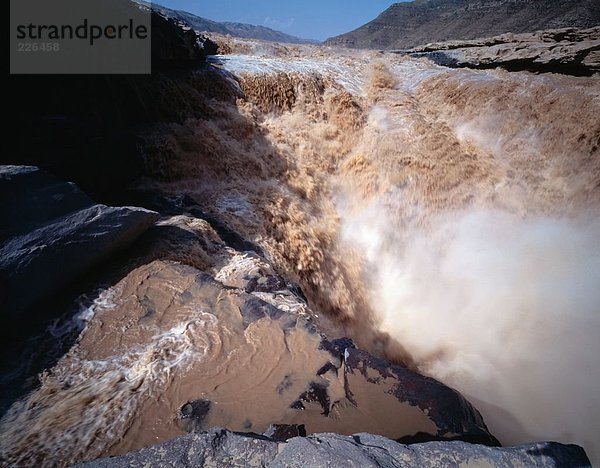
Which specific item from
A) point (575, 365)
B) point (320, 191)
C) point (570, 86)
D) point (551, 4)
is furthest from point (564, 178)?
point (551, 4)

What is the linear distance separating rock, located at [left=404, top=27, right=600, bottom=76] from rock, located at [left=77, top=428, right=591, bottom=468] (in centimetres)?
1013

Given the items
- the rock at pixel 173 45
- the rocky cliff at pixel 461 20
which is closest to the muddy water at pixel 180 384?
the rock at pixel 173 45

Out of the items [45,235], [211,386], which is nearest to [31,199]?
[45,235]

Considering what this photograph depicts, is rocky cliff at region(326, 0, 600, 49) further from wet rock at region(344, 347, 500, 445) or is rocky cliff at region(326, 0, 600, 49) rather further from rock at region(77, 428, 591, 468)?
rock at region(77, 428, 591, 468)

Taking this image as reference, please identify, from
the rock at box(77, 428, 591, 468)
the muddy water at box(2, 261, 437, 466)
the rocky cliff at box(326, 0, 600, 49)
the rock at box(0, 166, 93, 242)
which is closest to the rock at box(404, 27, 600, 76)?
the muddy water at box(2, 261, 437, 466)

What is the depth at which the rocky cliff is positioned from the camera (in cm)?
2662

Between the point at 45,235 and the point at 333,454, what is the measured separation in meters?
3.05

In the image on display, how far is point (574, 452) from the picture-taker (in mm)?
1483

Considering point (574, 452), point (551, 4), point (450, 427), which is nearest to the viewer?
point (574, 452)

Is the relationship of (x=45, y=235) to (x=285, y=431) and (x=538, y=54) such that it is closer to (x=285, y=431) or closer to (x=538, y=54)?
(x=285, y=431)

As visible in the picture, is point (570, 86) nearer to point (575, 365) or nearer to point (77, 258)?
point (575, 365)

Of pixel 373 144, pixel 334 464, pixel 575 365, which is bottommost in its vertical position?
pixel 575 365

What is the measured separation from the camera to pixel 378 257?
6.36 meters

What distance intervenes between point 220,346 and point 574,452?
7.53 ft
